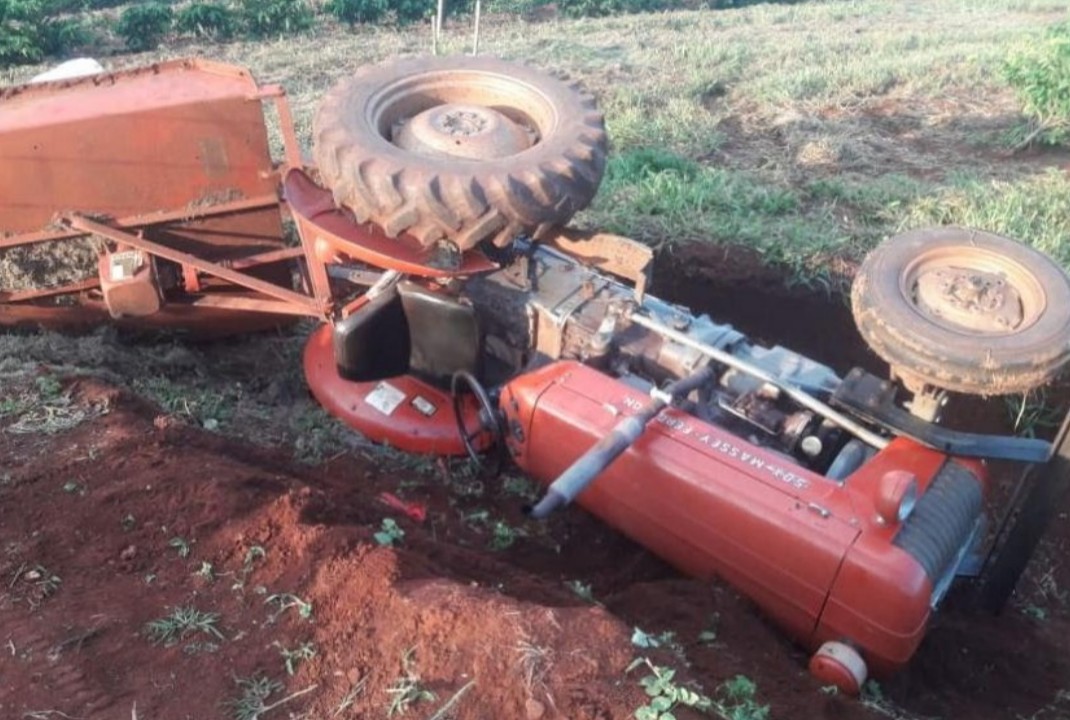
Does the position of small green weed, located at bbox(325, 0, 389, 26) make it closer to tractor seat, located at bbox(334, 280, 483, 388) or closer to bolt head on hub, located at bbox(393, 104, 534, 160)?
bolt head on hub, located at bbox(393, 104, 534, 160)

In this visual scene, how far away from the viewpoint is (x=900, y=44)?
11.9 meters

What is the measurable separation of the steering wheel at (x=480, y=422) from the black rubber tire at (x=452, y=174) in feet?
2.26

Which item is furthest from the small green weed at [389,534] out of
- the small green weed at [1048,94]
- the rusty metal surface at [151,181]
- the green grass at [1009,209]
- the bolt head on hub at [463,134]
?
the small green weed at [1048,94]

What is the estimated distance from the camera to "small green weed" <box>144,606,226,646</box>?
9.60 ft

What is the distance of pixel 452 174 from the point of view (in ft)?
12.9

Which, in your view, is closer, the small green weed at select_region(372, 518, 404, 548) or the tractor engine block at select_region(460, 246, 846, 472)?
the small green weed at select_region(372, 518, 404, 548)

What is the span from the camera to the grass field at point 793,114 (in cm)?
652

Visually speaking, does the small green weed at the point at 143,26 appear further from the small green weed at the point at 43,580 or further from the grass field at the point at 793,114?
the small green weed at the point at 43,580

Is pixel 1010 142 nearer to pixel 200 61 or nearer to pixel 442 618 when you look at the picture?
pixel 200 61

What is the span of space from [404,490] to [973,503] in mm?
2365

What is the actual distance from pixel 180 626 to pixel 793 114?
7.40m

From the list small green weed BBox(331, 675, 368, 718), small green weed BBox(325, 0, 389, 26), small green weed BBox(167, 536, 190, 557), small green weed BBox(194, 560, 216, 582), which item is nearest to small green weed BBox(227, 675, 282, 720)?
small green weed BBox(331, 675, 368, 718)

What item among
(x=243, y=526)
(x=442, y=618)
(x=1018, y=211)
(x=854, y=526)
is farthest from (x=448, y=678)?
(x=1018, y=211)

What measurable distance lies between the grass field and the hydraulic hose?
2370mm
